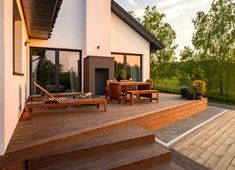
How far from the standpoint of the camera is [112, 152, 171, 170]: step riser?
11.0ft

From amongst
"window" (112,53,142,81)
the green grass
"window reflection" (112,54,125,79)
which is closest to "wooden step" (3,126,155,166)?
"window reflection" (112,54,125,79)

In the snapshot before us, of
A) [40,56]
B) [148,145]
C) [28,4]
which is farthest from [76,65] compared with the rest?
[148,145]

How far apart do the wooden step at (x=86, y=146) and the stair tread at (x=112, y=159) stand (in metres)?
0.09

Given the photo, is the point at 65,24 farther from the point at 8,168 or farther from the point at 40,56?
the point at 8,168

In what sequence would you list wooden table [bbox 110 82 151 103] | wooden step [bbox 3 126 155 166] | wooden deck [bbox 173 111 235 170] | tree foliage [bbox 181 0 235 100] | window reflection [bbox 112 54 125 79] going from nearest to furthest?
wooden step [bbox 3 126 155 166]
wooden deck [bbox 173 111 235 170]
wooden table [bbox 110 82 151 103]
window reflection [bbox 112 54 125 79]
tree foliage [bbox 181 0 235 100]

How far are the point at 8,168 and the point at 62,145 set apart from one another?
906 millimetres

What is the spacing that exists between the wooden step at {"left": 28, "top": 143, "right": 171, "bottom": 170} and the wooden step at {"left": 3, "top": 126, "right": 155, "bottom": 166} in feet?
0.24

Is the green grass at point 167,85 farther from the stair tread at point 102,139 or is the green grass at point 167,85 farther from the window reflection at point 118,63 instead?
the stair tread at point 102,139

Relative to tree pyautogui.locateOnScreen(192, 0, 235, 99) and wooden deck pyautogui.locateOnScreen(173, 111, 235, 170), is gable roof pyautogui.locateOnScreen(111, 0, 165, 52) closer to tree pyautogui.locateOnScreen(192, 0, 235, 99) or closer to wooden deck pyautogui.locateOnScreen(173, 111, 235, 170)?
wooden deck pyautogui.locateOnScreen(173, 111, 235, 170)

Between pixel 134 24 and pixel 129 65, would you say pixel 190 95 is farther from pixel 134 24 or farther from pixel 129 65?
pixel 134 24

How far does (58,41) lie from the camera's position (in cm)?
929

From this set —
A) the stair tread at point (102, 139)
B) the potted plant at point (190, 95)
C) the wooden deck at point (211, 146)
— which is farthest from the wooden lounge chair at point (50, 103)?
the potted plant at point (190, 95)

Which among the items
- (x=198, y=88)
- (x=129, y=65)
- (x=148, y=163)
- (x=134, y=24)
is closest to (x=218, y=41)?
(x=198, y=88)

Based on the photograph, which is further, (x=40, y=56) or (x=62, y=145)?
(x=40, y=56)
